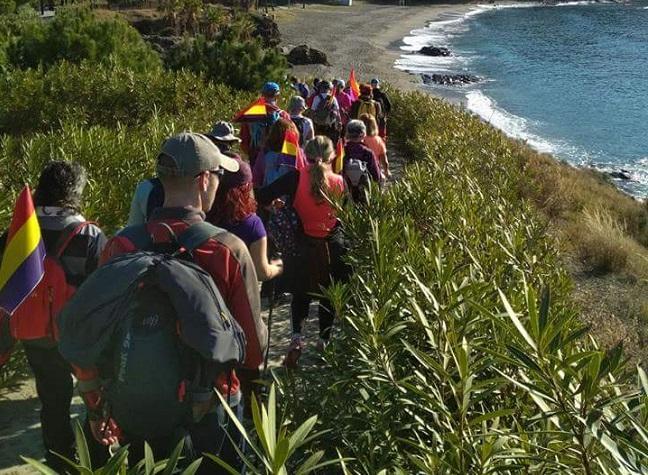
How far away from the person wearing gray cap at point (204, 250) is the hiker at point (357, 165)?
10.1 ft

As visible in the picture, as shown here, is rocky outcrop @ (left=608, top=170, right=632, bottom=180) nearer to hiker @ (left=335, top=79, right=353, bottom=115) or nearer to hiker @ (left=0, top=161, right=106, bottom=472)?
hiker @ (left=335, top=79, right=353, bottom=115)

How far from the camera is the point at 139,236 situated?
7.78 ft

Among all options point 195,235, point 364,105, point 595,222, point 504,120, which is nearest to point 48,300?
point 195,235

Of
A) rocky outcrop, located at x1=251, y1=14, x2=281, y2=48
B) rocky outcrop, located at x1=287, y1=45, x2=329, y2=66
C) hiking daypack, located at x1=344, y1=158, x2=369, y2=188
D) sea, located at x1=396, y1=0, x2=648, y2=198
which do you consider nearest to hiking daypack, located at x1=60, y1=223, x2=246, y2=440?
hiking daypack, located at x1=344, y1=158, x2=369, y2=188

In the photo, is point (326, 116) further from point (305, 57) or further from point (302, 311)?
point (305, 57)

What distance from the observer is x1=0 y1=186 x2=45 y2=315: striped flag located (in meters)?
2.70

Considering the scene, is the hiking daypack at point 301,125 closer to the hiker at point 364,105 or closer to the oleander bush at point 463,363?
the oleander bush at point 463,363

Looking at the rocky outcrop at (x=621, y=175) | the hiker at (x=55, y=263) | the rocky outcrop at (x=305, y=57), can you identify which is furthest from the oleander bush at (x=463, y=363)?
the rocky outcrop at (x=305, y=57)

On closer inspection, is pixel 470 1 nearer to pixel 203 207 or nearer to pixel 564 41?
pixel 564 41

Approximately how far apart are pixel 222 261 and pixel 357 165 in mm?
3441

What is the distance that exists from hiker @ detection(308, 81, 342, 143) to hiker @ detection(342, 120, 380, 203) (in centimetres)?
203

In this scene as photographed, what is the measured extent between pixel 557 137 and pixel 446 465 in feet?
94.0

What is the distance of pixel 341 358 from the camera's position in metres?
3.20

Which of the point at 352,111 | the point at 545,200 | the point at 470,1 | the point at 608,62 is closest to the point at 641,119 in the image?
the point at 608,62
